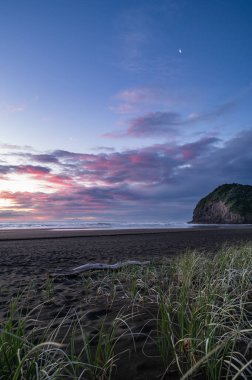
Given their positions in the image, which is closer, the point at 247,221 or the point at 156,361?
the point at 156,361

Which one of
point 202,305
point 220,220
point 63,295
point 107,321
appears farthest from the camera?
point 220,220

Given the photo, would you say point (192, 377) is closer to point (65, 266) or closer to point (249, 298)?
point (249, 298)

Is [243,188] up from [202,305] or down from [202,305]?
up

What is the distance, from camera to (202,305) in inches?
126

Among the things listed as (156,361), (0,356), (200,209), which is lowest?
(156,361)

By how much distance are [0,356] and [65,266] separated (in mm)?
8030

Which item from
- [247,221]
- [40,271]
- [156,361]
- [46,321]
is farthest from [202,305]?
[247,221]

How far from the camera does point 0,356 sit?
2520mm

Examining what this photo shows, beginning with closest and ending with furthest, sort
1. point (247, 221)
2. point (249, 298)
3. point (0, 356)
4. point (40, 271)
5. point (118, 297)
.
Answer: point (0, 356) < point (249, 298) < point (118, 297) < point (40, 271) < point (247, 221)

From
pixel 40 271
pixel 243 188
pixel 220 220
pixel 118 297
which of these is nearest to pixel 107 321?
pixel 118 297

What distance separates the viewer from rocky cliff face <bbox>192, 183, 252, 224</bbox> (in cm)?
8075

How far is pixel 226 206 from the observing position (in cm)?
8794

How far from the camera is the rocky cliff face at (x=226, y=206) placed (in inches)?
3179

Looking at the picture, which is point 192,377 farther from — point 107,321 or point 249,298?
point 249,298
